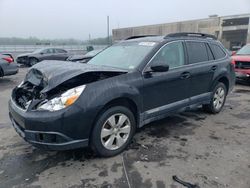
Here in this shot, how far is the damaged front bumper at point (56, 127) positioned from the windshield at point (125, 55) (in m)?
1.22

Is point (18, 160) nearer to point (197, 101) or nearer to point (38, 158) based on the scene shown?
point (38, 158)

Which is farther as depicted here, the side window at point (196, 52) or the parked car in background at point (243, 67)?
the parked car in background at point (243, 67)

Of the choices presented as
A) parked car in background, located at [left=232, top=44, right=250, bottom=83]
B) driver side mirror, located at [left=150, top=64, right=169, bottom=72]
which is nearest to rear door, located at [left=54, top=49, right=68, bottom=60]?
parked car in background, located at [left=232, top=44, right=250, bottom=83]

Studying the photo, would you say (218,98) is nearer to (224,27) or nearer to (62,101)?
(62,101)

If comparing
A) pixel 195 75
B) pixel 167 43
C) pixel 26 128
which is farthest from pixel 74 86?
pixel 195 75

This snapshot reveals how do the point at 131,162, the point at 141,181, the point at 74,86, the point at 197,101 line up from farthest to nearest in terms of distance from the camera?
the point at 197,101 → the point at 131,162 → the point at 74,86 → the point at 141,181

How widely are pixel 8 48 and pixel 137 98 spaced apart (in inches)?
1283

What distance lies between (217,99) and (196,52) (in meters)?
1.39

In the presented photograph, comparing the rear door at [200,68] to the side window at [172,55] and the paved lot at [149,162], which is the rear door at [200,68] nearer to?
the side window at [172,55]

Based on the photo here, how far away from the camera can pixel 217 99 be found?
5.05 m

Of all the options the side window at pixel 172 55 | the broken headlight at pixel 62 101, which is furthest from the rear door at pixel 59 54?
the broken headlight at pixel 62 101

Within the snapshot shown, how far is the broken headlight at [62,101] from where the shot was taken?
263 centimetres

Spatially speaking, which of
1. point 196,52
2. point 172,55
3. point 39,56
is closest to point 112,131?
point 172,55

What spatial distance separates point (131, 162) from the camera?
119 inches
